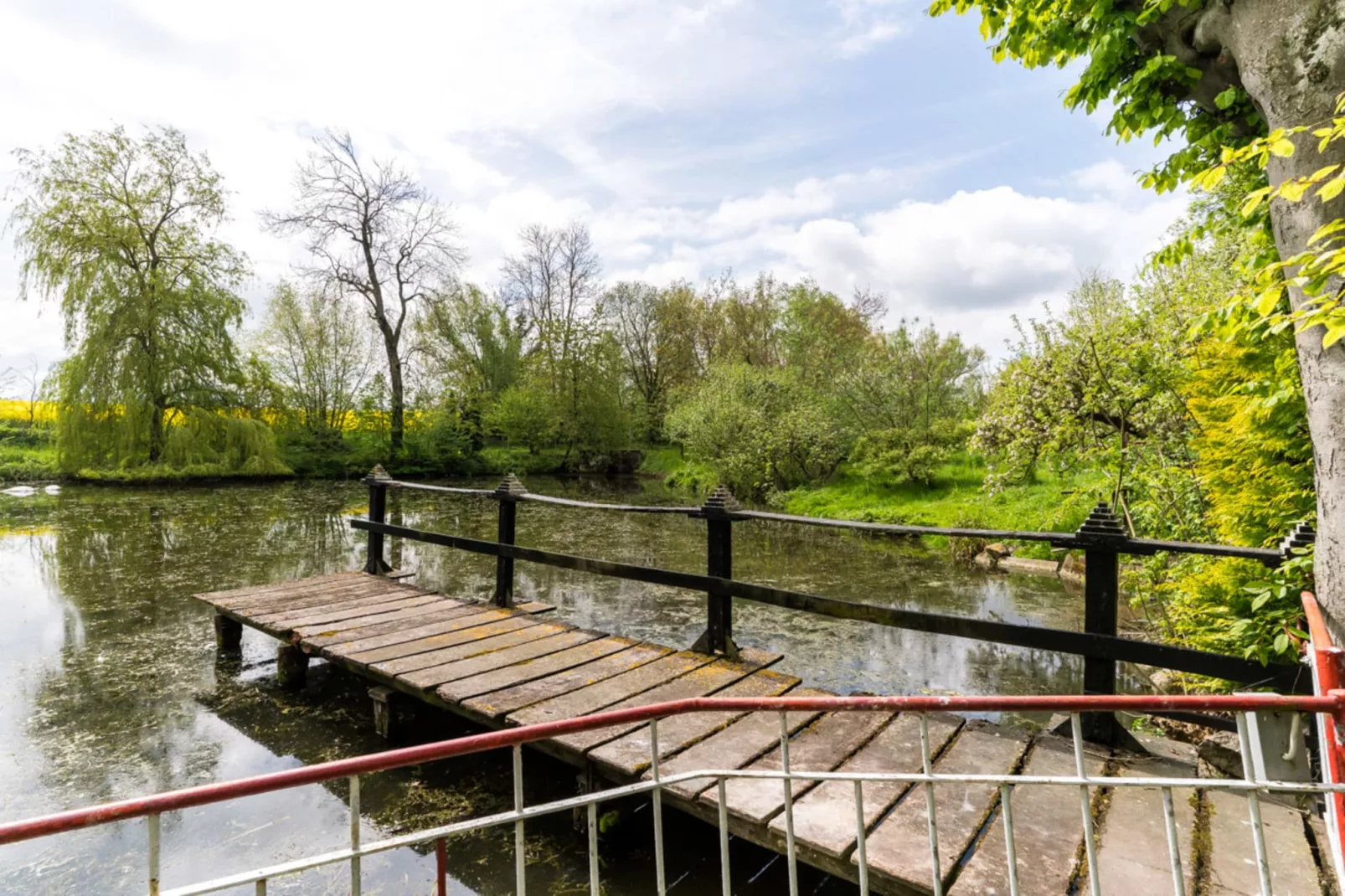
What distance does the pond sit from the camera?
274cm

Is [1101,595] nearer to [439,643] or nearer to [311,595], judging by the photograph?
[439,643]

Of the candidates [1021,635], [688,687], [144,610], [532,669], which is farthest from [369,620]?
[1021,635]

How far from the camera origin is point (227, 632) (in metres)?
5.32

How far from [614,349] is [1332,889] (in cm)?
2675

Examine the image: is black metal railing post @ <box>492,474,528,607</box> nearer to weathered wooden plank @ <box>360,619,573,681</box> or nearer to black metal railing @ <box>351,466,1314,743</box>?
weathered wooden plank @ <box>360,619,573,681</box>

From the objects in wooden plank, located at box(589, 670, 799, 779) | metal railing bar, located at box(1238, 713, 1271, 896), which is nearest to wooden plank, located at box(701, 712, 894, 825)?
wooden plank, located at box(589, 670, 799, 779)

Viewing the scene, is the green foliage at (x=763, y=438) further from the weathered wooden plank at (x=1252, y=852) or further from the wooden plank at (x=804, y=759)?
the weathered wooden plank at (x=1252, y=852)

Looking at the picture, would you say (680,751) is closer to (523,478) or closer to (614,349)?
(523,478)

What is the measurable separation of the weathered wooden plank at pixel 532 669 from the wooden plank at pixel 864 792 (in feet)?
5.34

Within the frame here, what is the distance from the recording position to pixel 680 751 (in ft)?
9.30

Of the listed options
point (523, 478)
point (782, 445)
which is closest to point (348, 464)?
point (523, 478)

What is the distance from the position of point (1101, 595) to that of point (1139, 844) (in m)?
1.06

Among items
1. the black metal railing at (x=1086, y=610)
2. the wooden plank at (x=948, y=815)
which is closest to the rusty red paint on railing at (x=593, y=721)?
the wooden plank at (x=948, y=815)

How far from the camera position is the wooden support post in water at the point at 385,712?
3811 millimetres
